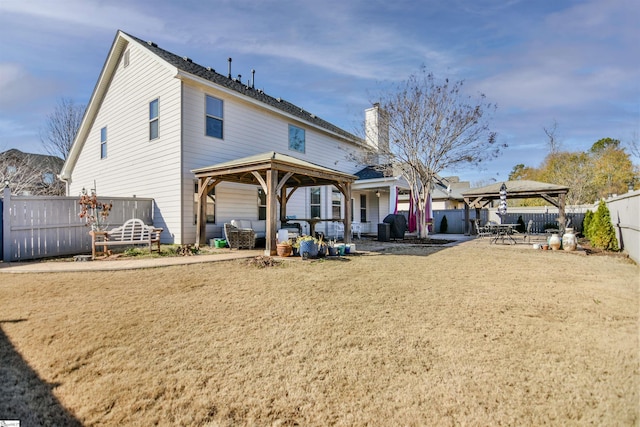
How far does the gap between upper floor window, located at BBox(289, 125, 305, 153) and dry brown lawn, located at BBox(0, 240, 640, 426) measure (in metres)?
9.36

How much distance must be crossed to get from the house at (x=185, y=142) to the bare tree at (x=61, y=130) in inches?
525

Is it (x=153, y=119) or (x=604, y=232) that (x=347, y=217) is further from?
(x=604, y=232)

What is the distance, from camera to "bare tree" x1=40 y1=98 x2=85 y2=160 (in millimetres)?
24906

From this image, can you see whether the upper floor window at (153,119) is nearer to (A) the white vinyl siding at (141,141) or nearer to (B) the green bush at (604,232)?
(A) the white vinyl siding at (141,141)

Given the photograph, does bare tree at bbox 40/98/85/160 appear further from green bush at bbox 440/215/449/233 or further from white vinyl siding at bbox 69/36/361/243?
green bush at bbox 440/215/449/233

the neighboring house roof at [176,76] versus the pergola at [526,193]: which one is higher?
the neighboring house roof at [176,76]

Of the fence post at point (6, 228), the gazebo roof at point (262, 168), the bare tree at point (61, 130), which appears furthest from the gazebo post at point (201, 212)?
the bare tree at point (61, 130)

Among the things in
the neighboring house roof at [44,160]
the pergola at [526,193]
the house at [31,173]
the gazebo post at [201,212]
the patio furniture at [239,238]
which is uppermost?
the neighboring house roof at [44,160]

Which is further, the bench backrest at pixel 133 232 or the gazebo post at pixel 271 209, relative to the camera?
the bench backrest at pixel 133 232

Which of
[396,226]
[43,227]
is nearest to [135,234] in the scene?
[43,227]

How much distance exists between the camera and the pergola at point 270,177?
26.9 feet

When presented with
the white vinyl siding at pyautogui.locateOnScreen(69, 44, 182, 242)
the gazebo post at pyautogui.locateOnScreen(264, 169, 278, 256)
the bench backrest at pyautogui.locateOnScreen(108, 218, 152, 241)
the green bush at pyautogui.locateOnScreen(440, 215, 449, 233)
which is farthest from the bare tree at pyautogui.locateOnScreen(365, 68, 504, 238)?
the bench backrest at pyautogui.locateOnScreen(108, 218, 152, 241)

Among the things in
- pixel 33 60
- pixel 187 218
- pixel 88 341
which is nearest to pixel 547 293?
pixel 88 341

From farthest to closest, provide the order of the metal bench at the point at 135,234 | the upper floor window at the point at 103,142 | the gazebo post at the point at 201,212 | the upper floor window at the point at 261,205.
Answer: the upper floor window at the point at 103,142 < the upper floor window at the point at 261,205 < the gazebo post at the point at 201,212 < the metal bench at the point at 135,234
